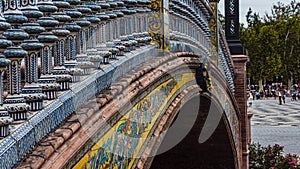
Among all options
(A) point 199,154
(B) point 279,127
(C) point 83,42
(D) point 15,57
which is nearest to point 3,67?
(D) point 15,57

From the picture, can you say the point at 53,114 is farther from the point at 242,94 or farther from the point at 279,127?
the point at 279,127

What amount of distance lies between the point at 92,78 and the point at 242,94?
8.93 meters

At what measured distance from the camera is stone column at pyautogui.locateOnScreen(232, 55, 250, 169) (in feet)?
36.7

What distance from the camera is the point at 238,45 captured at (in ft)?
37.7

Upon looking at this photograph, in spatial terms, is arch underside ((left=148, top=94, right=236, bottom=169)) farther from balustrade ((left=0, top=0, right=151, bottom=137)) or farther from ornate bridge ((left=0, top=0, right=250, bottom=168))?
balustrade ((left=0, top=0, right=151, bottom=137))

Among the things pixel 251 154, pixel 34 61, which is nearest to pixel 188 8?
pixel 34 61

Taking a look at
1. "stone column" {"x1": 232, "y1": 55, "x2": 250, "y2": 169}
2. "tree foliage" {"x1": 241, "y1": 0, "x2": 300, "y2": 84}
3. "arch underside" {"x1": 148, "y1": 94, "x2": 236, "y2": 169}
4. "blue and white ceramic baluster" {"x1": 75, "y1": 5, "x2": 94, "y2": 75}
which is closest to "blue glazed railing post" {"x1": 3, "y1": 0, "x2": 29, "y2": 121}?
"blue and white ceramic baluster" {"x1": 75, "y1": 5, "x2": 94, "y2": 75}

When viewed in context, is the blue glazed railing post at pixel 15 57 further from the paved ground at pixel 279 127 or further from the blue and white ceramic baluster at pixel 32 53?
the paved ground at pixel 279 127

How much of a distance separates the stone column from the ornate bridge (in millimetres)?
4795

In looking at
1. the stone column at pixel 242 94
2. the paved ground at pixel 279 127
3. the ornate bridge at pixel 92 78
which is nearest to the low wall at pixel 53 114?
the ornate bridge at pixel 92 78

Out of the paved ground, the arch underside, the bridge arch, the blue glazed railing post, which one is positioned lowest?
the paved ground

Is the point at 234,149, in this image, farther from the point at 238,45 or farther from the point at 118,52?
the point at 118,52

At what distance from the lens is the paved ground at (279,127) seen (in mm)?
19172

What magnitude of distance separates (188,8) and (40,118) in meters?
3.85
